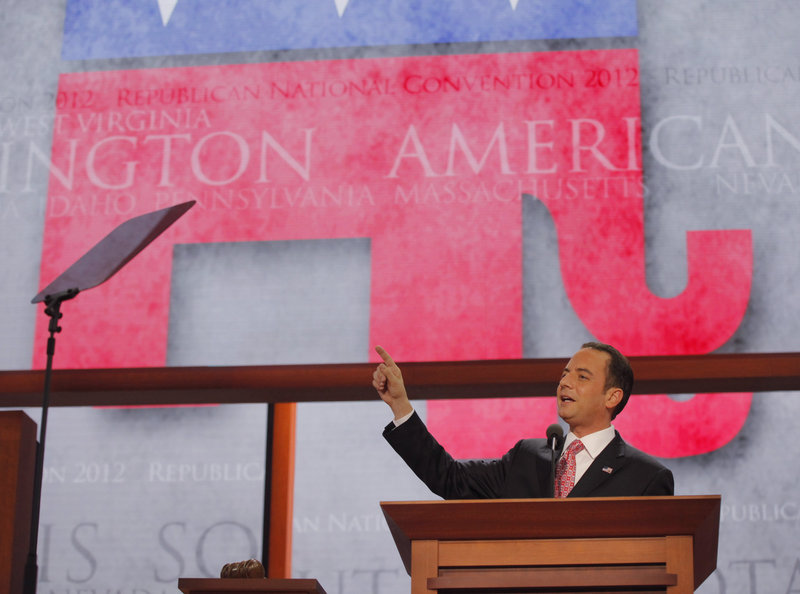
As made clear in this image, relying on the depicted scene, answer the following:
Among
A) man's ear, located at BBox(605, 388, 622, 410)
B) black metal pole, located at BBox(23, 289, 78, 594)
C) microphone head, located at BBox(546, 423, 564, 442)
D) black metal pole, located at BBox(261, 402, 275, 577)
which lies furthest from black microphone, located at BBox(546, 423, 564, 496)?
A: black metal pole, located at BBox(23, 289, 78, 594)

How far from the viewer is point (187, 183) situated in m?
3.69

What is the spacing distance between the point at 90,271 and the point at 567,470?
124cm

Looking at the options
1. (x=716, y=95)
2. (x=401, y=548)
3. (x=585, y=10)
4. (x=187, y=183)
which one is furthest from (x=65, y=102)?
(x=401, y=548)

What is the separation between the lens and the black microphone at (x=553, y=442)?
2.14 metres

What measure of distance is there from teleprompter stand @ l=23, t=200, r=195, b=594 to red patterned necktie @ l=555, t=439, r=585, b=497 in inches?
42.9

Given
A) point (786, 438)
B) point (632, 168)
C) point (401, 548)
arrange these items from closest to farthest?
point (401, 548) < point (786, 438) < point (632, 168)

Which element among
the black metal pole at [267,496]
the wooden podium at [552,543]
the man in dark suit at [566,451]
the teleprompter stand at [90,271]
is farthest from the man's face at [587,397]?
the teleprompter stand at [90,271]

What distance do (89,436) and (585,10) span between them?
208 cm

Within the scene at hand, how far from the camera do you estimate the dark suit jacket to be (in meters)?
2.14

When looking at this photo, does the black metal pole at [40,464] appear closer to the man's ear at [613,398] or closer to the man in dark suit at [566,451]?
the man in dark suit at [566,451]

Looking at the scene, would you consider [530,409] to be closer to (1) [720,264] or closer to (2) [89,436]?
(1) [720,264]

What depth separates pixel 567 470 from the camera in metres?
2.23

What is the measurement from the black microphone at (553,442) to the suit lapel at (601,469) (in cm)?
5

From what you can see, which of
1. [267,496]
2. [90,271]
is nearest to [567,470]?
[267,496]
